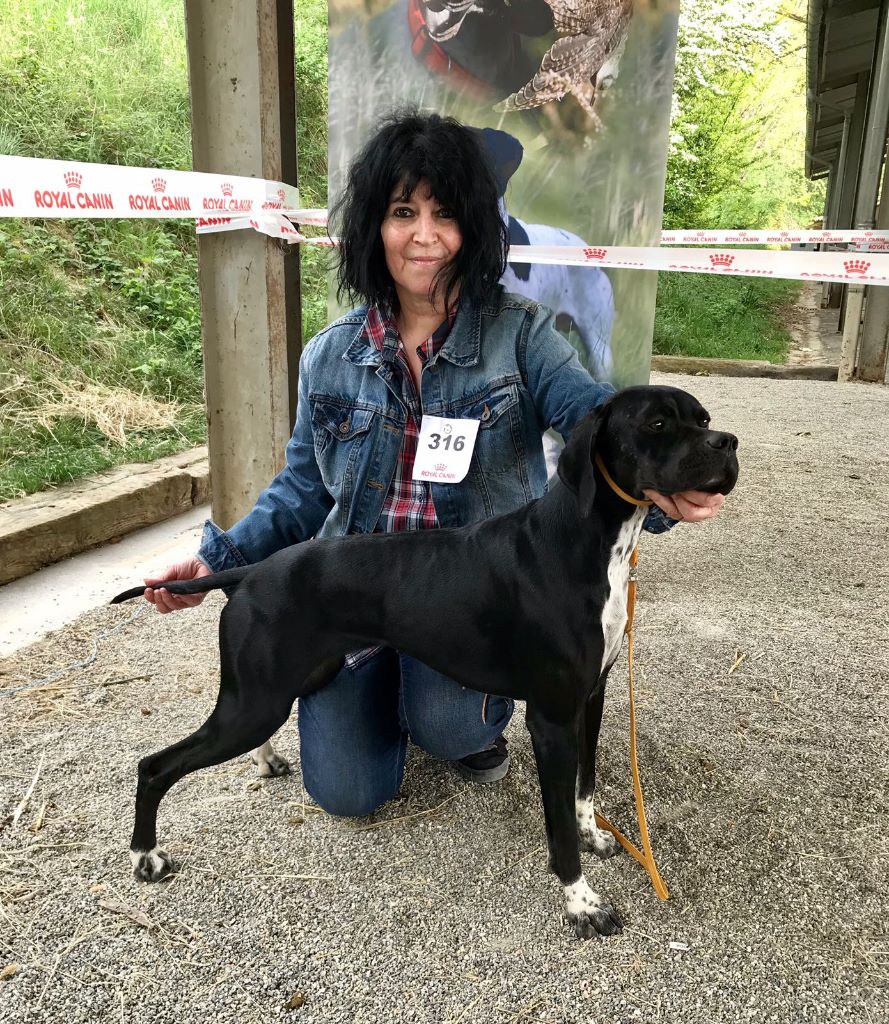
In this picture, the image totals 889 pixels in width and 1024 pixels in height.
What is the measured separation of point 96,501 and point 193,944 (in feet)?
10.0

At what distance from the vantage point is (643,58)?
3.25m

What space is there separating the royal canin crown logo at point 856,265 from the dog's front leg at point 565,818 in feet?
10.0

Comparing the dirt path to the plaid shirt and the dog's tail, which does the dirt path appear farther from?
the dog's tail

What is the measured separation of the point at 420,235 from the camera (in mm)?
2260

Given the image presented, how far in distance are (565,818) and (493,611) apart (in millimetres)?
503

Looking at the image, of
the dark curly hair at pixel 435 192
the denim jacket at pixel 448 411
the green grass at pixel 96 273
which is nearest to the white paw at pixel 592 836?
the denim jacket at pixel 448 411

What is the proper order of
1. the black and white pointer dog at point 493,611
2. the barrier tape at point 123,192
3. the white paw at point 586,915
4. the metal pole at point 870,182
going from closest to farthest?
the black and white pointer dog at point 493,611 → the white paw at point 586,915 → the barrier tape at point 123,192 → the metal pole at point 870,182

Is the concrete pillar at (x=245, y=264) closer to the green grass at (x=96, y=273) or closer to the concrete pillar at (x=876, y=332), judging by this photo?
the green grass at (x=96, y=273)

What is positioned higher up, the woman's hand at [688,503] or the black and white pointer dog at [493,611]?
the woman's hand at [688,503]

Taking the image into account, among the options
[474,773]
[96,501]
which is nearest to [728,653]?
[474,773]

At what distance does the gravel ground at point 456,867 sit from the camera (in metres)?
1.87

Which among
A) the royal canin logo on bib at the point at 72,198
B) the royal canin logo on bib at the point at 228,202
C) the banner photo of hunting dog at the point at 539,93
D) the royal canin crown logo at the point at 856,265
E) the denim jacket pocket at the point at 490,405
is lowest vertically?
the denim jacket pocket at the point at 490,405

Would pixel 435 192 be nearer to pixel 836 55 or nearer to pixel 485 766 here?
pixel 485 766

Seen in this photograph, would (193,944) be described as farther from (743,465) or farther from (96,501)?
(743,465)
